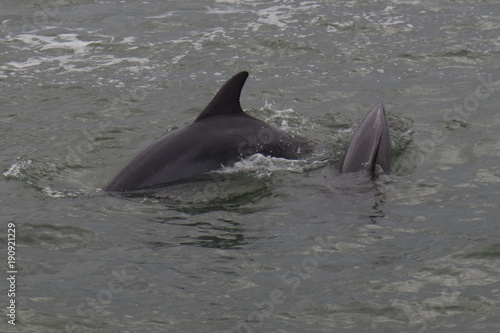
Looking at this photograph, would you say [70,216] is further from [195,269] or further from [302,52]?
[302,52]

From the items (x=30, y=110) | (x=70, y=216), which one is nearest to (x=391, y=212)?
(x=70, y=216)

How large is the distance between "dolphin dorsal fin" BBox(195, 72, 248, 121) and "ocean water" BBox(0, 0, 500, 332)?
28.7 inches

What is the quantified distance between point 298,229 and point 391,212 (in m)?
1.10

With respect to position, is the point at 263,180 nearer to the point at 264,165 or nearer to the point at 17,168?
the point at 264,165

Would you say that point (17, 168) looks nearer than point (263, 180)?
No

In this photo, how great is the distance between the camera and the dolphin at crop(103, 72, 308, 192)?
1028 centimetres

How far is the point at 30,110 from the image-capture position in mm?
14148

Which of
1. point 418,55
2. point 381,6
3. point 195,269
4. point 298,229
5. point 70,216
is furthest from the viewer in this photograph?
point 381,6

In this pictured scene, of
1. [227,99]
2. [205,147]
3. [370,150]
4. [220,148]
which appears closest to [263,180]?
A: [220,148]

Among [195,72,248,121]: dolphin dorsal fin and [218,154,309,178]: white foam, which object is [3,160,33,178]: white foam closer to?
[195,72,248,121]: dolphin dorsal fin

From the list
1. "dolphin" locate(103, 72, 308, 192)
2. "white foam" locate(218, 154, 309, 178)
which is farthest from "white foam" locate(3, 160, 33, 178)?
"white foam" locate(218, 154, 309, 178)

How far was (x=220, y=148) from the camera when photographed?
422 inches

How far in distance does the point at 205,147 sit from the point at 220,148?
213 millimetres

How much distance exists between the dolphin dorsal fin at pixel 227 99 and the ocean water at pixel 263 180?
73 centimetres
